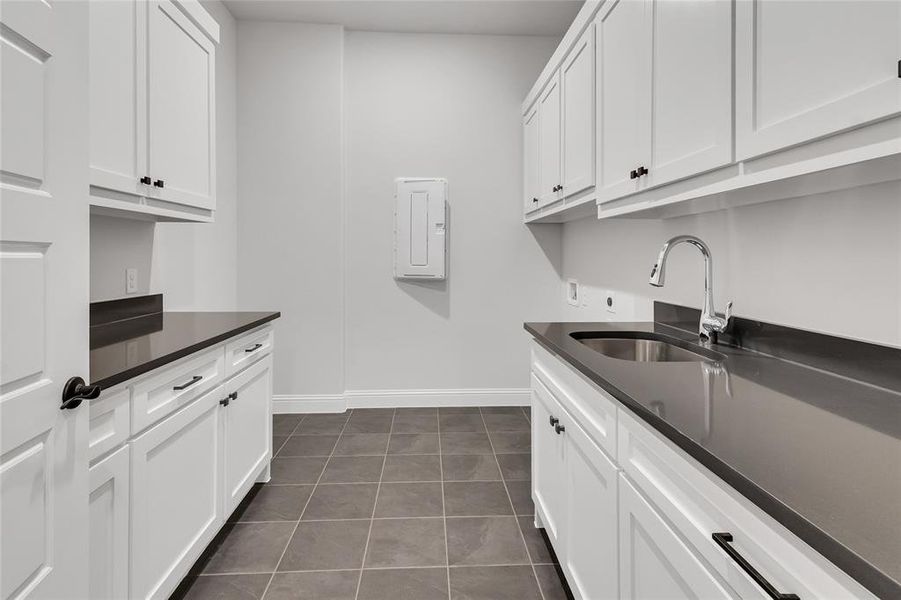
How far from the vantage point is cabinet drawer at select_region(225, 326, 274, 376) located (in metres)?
1.98

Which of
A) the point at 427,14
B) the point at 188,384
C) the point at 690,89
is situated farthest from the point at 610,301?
the point at 427,14

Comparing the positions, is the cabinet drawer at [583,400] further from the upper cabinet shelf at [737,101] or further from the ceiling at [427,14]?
the ceiling at [427,14]

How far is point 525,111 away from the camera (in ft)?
11.8

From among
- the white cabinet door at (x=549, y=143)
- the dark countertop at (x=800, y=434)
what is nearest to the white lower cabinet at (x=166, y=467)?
the dark countertop at (x=800, y=434)

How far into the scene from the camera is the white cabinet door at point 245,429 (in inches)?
77.1

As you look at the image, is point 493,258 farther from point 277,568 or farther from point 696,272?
point 277,568

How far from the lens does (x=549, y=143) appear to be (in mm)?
2918

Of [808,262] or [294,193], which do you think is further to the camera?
[294,193]

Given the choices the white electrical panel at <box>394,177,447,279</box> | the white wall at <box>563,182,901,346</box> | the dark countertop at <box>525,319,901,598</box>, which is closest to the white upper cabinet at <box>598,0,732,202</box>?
the white wall at <box>563,182,901,346</box>

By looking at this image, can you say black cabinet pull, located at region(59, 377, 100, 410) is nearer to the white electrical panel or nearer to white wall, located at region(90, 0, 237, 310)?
white wall, located at region(90, 0, 237, 310)

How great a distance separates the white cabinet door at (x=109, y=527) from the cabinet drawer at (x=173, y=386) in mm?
110

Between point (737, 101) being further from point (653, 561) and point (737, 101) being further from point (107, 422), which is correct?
point (107, 422)

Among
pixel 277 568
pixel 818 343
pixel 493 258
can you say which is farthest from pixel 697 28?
pixel 493 258

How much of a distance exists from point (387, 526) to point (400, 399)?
1750mm
